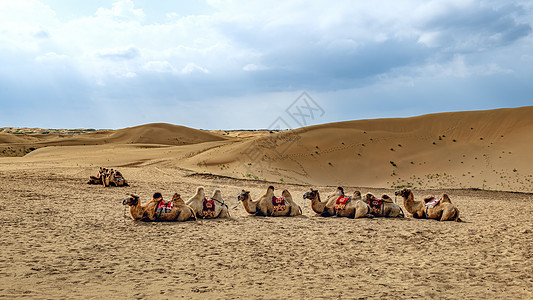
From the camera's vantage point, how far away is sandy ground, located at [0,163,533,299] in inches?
253

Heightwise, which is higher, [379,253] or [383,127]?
[383,127]

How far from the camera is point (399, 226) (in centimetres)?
1185

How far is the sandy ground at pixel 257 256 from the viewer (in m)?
6.43

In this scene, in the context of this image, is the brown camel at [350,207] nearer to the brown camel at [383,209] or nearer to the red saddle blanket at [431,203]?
the brown camel at [383,209]

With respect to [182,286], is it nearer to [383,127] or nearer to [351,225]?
[351,225]

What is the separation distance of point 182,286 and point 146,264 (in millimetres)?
1405

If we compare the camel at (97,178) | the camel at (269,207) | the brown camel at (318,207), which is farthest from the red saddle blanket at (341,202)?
the camel at (97,178)

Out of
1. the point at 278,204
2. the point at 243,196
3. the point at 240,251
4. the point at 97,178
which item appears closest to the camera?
the point at 240,251

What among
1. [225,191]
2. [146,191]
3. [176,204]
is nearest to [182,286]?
[176,204]

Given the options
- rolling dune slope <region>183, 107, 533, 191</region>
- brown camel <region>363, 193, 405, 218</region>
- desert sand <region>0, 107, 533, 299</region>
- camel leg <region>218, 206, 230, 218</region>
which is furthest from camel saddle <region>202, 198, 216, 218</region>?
rolling dune slope <region>183, 107, 533, 191</region>

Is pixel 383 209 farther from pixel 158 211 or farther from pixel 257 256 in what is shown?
pixel 158 211

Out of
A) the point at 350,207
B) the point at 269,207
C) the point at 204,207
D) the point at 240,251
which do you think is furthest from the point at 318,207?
the point at 240,251

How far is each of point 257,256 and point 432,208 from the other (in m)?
7.00

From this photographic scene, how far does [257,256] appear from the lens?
8.41 metres
